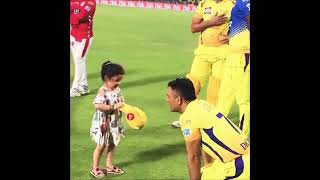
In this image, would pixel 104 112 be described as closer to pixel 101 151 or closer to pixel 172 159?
pixel 101 151

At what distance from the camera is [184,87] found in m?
4.65

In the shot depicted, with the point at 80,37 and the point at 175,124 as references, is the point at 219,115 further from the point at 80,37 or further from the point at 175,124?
the point at 80,37

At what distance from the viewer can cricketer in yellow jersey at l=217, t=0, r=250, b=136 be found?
15.8 feet

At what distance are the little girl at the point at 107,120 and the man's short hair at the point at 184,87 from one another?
0.42 meters

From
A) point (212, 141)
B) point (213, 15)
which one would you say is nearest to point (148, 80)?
point (213, 15)

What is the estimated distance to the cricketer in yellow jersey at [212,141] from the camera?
441 cm

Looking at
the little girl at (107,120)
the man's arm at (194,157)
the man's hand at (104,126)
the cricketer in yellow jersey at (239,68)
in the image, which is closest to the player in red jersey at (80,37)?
the little girl at (107,120)

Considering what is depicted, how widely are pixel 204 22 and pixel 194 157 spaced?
109 centimetres

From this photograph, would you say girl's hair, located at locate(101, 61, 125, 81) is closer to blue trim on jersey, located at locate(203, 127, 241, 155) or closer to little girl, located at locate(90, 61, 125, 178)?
little girl, located at locate(90, 61, 125, 178)

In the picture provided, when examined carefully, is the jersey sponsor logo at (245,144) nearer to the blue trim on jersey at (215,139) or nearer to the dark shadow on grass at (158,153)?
the blue trim on jersey at (215,139)

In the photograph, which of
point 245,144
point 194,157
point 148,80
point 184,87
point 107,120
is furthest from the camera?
point 148,80

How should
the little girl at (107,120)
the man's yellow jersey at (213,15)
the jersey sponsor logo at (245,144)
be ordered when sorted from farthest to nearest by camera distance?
the man's yellow jersey at (213,15) < the little girl at (107,120) < the jersey sponsor logo at (245,144)

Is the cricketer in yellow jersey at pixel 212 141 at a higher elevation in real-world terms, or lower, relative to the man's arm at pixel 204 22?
lower

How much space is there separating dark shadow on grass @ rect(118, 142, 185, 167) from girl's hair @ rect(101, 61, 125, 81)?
62 cm
